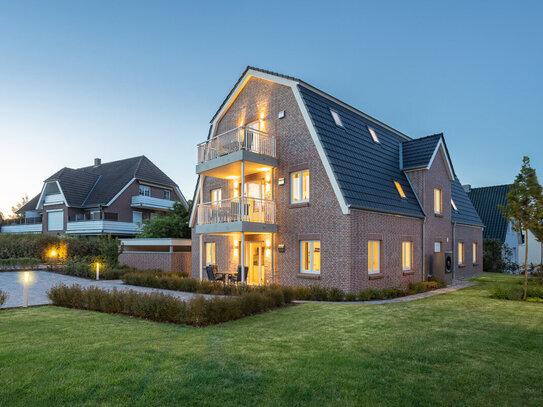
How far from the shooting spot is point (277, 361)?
223 inches

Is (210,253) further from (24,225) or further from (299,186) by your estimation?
(24,225)

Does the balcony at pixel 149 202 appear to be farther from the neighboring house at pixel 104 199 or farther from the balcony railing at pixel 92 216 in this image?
the balcony railing at pixel 92 216

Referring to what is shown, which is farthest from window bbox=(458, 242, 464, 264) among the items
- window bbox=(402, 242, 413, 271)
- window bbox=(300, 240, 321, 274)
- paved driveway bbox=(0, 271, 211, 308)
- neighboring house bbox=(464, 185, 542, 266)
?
paved driveway bbox=(0, 271, 211, 308)

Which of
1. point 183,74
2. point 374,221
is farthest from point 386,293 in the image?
point 183,74

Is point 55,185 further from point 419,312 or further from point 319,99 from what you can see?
point 419,312

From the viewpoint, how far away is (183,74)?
2388cm

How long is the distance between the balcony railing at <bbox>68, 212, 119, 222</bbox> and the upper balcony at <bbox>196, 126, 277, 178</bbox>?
71.1 feet

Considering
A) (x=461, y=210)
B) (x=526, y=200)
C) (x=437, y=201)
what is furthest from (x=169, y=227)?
(x=526, y=200)

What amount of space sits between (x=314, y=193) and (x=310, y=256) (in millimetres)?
2567

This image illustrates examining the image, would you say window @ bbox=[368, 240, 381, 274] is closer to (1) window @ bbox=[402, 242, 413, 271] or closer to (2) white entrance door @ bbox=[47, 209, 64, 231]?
(1) window @ bbox=[402, 242, 413, 271]

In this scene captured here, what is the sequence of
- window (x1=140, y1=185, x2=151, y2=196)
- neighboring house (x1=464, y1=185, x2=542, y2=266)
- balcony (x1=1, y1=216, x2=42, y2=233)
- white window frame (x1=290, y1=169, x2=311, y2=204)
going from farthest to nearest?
balcony (x1=1, y1=216, x2=42, y2=233) → window (x1=140, y1=185, x2=151, y2=196) → neighboring house (x1=464, y1=185, x2=542, y2=266) → white window frame (x1=290, y1=169, x2=311, y2=204)

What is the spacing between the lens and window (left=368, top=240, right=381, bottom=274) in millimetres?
14430

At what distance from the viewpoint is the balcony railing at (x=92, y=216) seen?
3525 cm

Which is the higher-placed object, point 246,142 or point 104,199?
point 246,142
